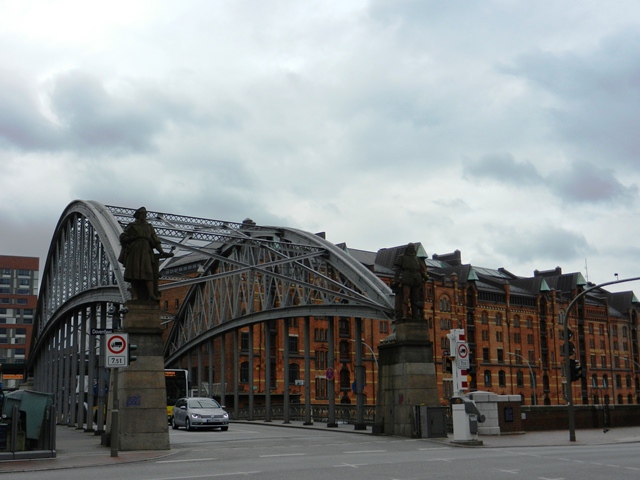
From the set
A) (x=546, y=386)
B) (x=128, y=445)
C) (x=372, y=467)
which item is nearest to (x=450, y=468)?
(x=372, y=467)

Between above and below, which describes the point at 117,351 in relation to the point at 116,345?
below

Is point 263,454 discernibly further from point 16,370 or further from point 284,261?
point 16,370

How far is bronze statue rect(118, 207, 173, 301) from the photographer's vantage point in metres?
27.0

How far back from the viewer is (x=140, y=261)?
89.2 feet

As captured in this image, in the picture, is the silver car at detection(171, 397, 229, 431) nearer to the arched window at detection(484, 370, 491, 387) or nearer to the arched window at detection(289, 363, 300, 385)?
the arched window at detection(289, 363, 300, 385)

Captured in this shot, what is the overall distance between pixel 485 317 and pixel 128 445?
7474 cm

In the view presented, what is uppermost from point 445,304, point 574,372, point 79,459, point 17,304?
point 17,304

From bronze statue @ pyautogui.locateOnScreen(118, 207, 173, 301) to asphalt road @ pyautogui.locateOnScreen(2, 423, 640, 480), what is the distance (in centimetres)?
525

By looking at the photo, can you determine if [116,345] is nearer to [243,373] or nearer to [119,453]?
[119,453]

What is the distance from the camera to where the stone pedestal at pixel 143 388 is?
2544cm

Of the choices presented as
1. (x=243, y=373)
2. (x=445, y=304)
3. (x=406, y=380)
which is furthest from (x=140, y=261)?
(x=445, y=304)

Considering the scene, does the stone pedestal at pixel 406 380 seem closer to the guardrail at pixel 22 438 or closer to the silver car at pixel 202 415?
the silver car at pixel 202 415

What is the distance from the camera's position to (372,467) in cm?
1778

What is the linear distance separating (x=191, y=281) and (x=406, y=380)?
13.2 meters
